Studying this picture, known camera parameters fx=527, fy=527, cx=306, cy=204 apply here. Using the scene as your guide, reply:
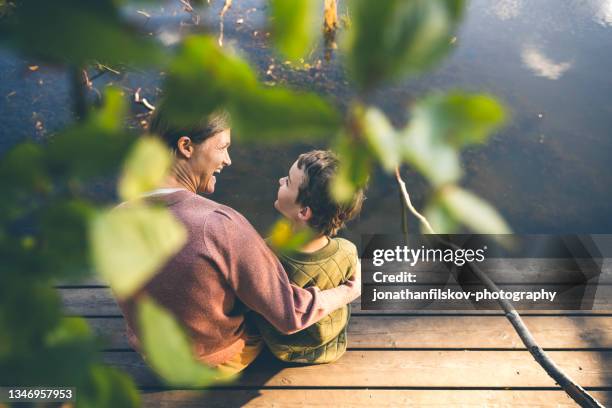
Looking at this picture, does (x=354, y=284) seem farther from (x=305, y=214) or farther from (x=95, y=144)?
(x=95, y=144)

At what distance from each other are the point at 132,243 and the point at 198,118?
6 cm

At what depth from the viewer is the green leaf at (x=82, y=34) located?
0.17 meters

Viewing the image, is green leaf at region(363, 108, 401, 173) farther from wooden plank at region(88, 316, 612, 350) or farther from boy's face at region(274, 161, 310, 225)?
wooden plank at region(88, 316, 612, 350)

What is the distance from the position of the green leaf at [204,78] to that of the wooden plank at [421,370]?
150cm

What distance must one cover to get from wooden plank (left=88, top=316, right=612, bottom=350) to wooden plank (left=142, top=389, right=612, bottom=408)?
0.18 metres

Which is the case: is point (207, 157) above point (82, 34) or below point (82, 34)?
below

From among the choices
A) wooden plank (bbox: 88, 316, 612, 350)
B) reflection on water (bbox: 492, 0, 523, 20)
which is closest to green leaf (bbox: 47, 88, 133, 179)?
wooden plank (bbox: 88, 316, 612, 350)

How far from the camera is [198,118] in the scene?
19 centimetres

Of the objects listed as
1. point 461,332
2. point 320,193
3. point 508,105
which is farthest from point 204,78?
point 508,105

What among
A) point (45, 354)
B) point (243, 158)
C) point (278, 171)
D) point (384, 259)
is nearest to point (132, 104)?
point (243, 158)

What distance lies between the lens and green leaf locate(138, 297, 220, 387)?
0.58 feet

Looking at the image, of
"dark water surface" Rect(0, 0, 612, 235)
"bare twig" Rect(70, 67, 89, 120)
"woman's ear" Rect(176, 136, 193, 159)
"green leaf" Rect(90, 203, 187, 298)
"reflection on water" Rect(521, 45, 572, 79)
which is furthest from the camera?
"reflection on water" Rect(521, 45, 572, 79)

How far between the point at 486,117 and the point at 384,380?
5.10 feet

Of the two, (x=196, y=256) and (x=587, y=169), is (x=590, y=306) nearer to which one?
(x=196, y=256)
